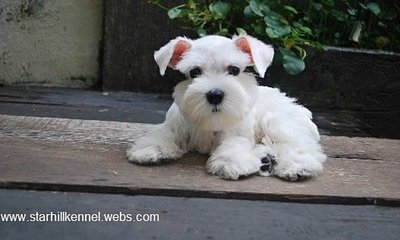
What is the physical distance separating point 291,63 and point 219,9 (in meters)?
0.61

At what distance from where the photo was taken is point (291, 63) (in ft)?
10.3

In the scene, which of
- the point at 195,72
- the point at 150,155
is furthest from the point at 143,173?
the point at 195,72

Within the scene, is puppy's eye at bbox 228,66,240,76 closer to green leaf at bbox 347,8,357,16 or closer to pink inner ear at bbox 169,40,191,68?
pink inner ear at bbox 169,40,191,68

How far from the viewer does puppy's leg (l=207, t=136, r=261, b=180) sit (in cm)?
183

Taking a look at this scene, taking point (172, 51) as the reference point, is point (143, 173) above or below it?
below

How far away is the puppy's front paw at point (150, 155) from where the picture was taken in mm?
1932

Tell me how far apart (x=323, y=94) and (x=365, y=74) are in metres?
0.33

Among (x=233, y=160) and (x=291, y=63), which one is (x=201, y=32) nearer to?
(x=291, y=63)

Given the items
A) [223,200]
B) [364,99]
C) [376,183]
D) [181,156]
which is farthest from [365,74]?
[223,200]

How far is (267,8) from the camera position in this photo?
329 centimetres

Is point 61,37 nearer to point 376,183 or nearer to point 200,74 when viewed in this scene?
point 200,74

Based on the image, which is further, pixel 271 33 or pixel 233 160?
pixel 271 33

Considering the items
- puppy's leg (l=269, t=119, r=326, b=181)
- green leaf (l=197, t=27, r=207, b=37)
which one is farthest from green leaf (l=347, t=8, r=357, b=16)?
puppy's leg (l=269, t=119, r=326, b=181)

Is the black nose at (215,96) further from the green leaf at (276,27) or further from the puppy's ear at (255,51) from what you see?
the green leaf at (276,27)
